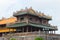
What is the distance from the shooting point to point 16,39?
46.1m

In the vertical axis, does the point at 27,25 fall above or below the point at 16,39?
above

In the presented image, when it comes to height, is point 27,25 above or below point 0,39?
above

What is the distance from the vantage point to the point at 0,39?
1927 inches

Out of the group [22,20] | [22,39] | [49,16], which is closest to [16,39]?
[22,39]

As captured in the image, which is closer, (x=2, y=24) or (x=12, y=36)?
(x=12, y=36)

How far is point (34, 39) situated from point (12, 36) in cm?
673

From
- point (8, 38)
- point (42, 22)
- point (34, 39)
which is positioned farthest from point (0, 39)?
point (42, 22)

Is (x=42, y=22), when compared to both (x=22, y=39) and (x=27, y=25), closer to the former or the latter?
(x=27, y=25)

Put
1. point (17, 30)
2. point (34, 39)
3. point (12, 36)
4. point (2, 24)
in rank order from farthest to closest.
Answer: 1. point (2, 24)
2. point (17, 30)
3. point (12, 36)
4. point (34, 39)

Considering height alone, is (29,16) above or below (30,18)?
above

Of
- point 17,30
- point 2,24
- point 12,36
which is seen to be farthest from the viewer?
point 2,24

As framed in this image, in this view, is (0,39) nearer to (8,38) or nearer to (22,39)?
(8,38)

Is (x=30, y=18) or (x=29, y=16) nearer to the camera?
(x=29, y=16)

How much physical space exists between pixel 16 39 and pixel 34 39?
5.05m
